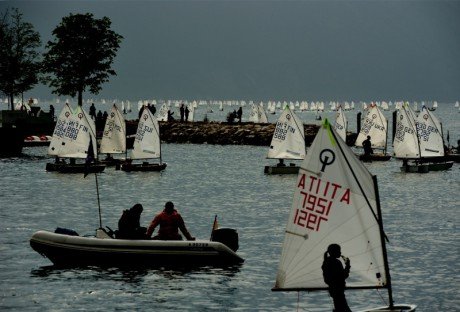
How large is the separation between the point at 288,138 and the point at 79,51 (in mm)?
69242

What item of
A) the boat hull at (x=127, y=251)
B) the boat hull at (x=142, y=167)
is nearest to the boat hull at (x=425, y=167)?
the boat hull at (x=142, y=167)

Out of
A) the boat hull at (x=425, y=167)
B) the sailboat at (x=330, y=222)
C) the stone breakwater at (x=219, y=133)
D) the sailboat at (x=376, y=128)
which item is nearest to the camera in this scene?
the sailboat at (x=330, y=222)

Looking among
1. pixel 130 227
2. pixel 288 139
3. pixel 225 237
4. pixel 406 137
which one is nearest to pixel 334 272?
pixel 130 227

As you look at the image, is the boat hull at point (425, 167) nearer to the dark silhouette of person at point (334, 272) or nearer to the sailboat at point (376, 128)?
the sailboat at point (376, 128)

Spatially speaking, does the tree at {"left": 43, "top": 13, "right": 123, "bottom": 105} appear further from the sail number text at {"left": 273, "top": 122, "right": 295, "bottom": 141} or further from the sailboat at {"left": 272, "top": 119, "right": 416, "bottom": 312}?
the sailboat at {"left": 272, "top": 119, "right": 416, "bottom": 312}

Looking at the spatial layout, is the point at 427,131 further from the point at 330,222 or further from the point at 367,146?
the point at 330,222

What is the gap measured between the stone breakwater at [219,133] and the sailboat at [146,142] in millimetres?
50629

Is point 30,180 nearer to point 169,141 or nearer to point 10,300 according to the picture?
point 10,300

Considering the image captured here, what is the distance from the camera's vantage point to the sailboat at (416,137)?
8912 cm

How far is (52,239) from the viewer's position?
123 ft

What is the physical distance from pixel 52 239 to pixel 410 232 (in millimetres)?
21428

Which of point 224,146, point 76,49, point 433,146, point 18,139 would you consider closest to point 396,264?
point 433,146

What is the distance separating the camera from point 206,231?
50.7 meters

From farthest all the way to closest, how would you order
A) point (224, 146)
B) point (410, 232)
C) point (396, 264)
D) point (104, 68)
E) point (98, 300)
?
point (104, 68) < point (224, 146) < point (410, 232) < point (396, 264) < point (98, 300)
